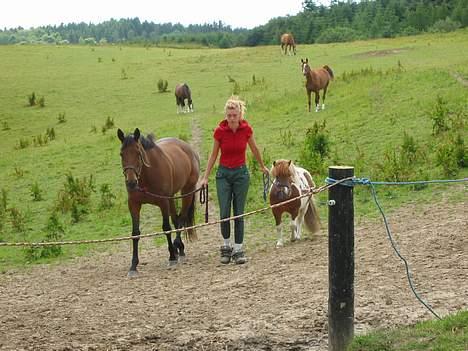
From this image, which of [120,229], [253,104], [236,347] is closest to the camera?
[236,347]

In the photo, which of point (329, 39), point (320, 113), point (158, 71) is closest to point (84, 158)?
point (320, 113)

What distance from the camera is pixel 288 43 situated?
37344mm

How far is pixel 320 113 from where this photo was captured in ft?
65.8

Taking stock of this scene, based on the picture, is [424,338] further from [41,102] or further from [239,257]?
[41,102]

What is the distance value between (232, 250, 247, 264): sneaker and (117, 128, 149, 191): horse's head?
4.86 feet

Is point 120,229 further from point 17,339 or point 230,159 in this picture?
point 17,339

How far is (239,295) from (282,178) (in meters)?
2.57

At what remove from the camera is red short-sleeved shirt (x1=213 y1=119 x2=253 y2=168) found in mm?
8148

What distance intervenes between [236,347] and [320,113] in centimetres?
1529

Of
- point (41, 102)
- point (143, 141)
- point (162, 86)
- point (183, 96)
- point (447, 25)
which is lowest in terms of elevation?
point (41, 102)

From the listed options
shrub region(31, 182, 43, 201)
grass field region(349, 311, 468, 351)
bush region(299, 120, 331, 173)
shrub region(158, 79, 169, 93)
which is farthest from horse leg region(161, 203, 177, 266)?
shrub region(158, 79, 169, 93)

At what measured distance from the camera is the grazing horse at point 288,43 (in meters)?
36.8

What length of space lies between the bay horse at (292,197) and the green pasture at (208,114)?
85cm


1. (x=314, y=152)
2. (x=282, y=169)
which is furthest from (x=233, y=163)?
(x=314, y=152)
